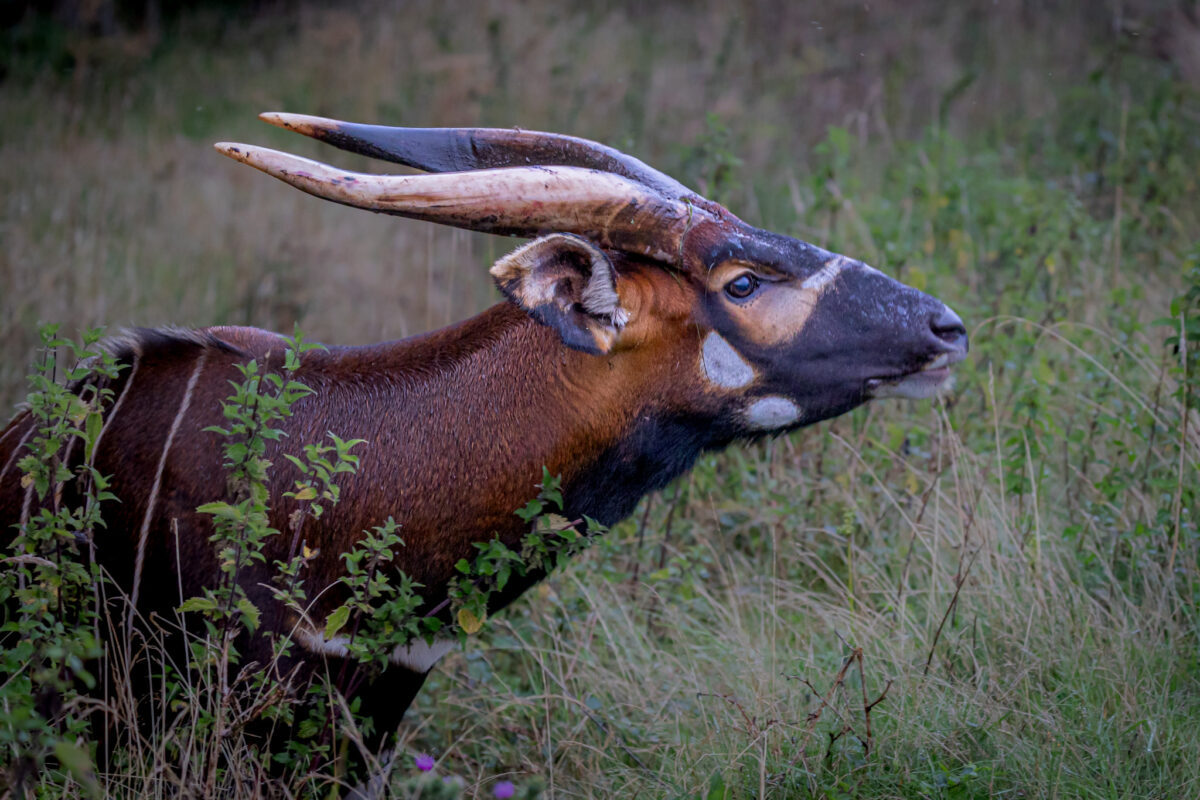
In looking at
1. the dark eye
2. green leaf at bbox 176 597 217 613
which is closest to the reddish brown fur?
the dark eye

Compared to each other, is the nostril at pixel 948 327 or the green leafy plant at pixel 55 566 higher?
the nostril at pixel 948 327

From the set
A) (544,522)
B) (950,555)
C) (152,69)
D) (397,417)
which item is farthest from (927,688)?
(152,69)

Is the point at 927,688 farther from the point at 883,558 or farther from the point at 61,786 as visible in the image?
the point at 61,786

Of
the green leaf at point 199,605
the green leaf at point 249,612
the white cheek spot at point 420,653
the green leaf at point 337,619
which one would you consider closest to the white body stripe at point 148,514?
the green leaf at point 199,605

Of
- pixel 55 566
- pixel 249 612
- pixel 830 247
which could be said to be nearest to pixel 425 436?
pixel 249 612

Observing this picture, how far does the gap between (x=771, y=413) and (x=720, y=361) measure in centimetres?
26

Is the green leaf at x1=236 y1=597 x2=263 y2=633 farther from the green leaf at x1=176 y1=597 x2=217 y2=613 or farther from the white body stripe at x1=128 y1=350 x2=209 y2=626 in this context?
the white body stripe at x1=128 y1=350 x2=209 y2=626

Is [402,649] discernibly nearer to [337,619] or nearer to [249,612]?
[337,619]

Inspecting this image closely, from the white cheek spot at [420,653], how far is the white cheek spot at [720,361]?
1216mm

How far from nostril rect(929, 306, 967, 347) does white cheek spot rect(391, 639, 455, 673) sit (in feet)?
6.18

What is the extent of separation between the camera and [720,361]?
3574 millimetres

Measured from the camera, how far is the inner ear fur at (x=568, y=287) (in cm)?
325

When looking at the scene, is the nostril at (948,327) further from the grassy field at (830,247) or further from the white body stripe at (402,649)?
the white body stripe at (402,649)

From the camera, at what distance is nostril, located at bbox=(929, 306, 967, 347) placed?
3.61m
